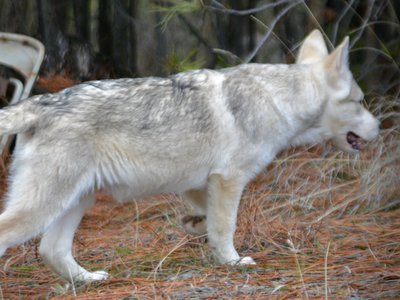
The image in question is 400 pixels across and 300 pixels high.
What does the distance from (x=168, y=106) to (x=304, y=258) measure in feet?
4.34

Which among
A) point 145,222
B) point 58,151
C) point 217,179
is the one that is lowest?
point 145,222

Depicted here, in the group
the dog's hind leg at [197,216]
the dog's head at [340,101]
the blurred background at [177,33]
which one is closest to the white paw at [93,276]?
the dog's hind leg at [197,216]

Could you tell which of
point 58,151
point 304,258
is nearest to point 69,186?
point 58,151

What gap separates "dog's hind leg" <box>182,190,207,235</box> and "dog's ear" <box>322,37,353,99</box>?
1198 millimetres

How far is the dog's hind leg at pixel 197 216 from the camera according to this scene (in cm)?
593

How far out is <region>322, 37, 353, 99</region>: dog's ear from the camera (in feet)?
19.4

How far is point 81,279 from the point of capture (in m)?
5.46

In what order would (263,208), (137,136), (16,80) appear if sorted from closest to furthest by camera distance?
(137,136), (263,208), (16,80)

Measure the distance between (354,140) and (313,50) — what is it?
2.42 ft

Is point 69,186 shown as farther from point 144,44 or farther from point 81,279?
point 144,44

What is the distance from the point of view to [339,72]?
6.00 m

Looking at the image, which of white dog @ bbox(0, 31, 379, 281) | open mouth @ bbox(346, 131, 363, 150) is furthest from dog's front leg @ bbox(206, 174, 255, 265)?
open mouth @ bbox(346, 131, 363, 150)

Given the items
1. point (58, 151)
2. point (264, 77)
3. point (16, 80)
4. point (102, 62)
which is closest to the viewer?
point (58, 151)

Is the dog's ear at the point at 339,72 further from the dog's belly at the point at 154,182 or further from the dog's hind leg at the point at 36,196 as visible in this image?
the dog's hind leg at the point at 36,196
